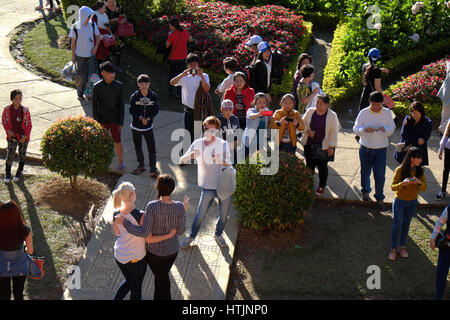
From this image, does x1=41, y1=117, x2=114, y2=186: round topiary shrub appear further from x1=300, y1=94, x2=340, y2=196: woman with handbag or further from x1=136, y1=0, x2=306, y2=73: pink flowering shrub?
x1=136, y1=0, x2=306, y2=73: pink flowering shrub

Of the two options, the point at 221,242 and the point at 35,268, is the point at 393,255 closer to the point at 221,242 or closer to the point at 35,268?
the point at 221,242

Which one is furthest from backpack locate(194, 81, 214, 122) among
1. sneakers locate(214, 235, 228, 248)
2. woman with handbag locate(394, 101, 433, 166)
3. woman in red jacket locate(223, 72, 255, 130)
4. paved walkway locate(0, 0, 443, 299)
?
woman with handbag locate(394, 101, 433, 166)

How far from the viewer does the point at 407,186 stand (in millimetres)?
6863

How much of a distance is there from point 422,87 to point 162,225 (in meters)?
8.31

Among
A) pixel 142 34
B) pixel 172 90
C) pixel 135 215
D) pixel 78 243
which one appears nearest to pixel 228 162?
pixel 135 215

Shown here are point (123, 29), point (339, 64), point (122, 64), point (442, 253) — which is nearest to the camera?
point (442, 253)

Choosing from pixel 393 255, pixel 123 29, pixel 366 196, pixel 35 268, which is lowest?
pixel 393 255

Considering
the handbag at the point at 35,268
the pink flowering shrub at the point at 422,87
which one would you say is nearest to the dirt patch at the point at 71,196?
the handbag at the point at 35,268

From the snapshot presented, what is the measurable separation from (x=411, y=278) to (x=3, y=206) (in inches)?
191

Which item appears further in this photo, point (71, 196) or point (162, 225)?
point (71, 196)

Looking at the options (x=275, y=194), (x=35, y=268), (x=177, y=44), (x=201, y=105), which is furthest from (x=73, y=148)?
(x=177, y=44)

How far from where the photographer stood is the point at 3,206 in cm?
563

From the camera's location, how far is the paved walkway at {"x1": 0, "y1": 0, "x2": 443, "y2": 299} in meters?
6.76

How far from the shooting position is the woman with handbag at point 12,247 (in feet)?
18.5
